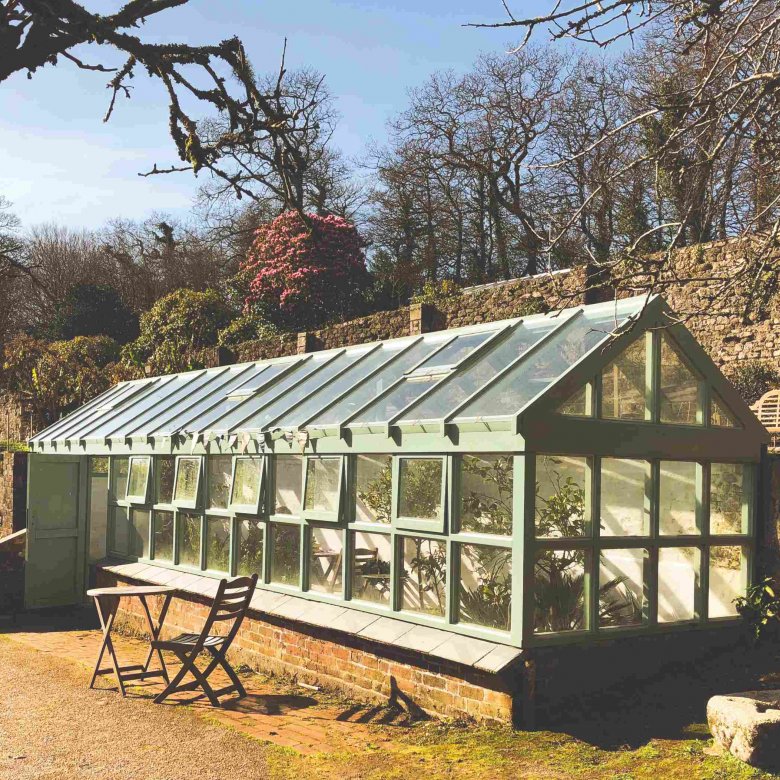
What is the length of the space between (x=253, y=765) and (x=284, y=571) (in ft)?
8.65

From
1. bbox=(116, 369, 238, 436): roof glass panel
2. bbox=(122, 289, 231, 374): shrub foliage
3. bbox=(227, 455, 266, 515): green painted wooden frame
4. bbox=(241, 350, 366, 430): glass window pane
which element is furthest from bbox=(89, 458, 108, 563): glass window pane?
bbox=(122, 289, 231, 374): shrub foliage

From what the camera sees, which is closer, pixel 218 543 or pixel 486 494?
pixel 486 494

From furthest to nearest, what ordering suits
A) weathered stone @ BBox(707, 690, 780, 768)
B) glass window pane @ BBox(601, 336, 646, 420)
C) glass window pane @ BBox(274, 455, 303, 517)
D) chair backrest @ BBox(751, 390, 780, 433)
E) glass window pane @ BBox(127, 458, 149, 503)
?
glass window pane @ BBox(127, 458, 149, 503), chair backrest @ BBox(751, 390, 780, 433), glass window pane @ BBox(274, 455, 303, 517), glass window pane @ BBox(601, 336, 646, 420), weathered stone @ BBox(707, 690, 780, 768)

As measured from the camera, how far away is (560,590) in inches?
250

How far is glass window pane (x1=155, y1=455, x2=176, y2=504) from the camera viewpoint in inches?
408

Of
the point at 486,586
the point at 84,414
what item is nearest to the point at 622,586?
the point at 486,586

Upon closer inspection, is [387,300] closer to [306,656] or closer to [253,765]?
[306,656]

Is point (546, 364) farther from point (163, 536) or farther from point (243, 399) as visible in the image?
point (163, 536)

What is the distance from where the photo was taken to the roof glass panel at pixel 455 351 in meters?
7.84

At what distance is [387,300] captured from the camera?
23.2m

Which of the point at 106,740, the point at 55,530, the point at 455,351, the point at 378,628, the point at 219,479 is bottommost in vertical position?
the point at 106,740

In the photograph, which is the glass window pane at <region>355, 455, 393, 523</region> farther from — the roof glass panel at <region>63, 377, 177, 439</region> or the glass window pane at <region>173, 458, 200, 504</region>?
the roof glass panel at <region>63, 377, 177, 439</region>

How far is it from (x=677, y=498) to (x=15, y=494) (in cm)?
932

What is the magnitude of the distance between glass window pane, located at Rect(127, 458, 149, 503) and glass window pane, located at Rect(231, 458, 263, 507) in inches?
82.2
